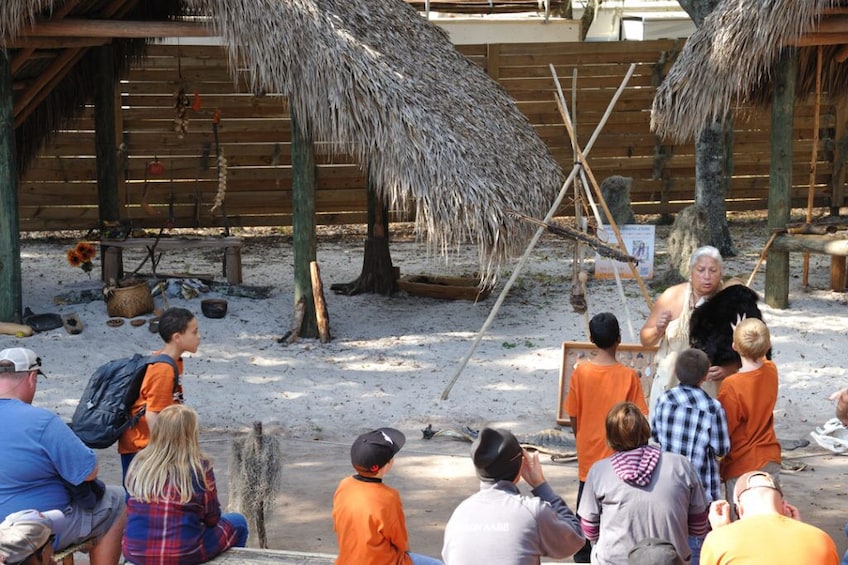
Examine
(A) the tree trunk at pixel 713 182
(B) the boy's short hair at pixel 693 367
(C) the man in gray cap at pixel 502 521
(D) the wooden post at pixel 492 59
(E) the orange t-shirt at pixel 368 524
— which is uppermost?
(D) the wooden post at pixel 492 59

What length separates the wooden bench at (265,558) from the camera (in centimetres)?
421

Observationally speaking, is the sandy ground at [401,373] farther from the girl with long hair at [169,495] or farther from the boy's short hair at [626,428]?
the boy's short hair at [626,428]

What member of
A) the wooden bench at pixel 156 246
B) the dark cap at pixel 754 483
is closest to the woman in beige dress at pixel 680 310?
the dark cap at pixel 754 483

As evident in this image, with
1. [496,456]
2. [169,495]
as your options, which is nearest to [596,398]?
[496,456]

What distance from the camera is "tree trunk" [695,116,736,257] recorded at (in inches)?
456

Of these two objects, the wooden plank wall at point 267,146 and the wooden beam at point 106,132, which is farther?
the wooden plank wall at point 267,146

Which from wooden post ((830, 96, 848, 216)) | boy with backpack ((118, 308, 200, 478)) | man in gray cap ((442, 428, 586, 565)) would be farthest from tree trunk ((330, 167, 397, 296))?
man in gray cap ((442, 428, 586, 565))

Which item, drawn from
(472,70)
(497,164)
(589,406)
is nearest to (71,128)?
(472,70)

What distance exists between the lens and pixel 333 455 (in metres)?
6.74

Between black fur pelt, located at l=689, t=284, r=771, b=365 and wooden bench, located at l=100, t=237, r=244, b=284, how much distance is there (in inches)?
227

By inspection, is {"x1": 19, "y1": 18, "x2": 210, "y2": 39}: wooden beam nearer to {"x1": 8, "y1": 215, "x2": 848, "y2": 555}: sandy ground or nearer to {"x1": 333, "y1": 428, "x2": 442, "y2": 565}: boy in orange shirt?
{"x1": 8, "y1": 215, "x2": 848, "y2": 555}: sandy ground

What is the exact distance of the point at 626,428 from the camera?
12.4 feet

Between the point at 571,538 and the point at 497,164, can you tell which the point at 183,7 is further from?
the point at 571,538

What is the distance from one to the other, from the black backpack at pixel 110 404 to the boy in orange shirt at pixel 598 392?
1.76 metres
